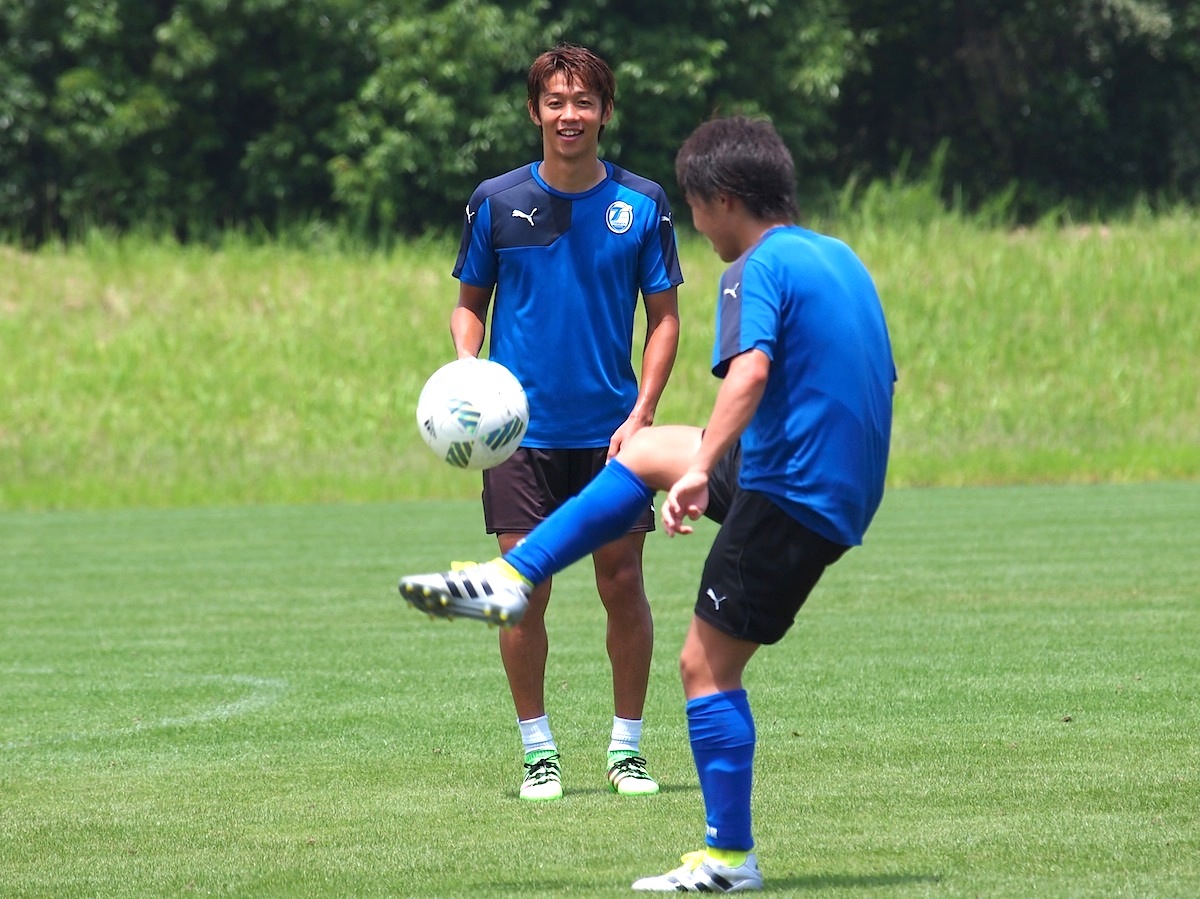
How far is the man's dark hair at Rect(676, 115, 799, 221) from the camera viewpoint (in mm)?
4438

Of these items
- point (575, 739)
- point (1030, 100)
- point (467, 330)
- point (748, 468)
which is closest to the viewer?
point (748, 468)

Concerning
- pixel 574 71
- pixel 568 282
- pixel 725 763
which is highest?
pixel 574 71

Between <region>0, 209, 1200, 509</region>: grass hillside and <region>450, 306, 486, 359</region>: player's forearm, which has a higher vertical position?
<region>450, 306, 486, 359</region>: player's forearm

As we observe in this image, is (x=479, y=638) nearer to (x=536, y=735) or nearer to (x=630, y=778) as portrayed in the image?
(x=536, y=735)

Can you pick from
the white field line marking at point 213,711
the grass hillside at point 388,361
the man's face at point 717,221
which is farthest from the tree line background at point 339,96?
the man's face at point 717,221

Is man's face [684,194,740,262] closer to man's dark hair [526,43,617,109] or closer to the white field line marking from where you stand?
man's dark hair [526,43,617,109]

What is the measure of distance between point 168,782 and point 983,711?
125 inches

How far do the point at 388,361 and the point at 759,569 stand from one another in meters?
23.1

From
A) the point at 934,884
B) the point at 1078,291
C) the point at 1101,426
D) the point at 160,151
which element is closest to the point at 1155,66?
the point at 1078,291

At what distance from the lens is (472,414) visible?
5.45m

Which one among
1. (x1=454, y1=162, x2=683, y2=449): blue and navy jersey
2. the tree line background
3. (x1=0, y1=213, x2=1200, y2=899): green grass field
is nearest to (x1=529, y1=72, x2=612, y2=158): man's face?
(x1=454, y1=162, x2=683, y2=449): blue and navy jersey

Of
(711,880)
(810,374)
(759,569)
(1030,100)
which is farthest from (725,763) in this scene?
(1030,100)

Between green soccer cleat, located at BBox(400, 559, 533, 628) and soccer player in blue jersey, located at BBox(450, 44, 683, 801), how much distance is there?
59.8 inches

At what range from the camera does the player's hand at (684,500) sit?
434cm
